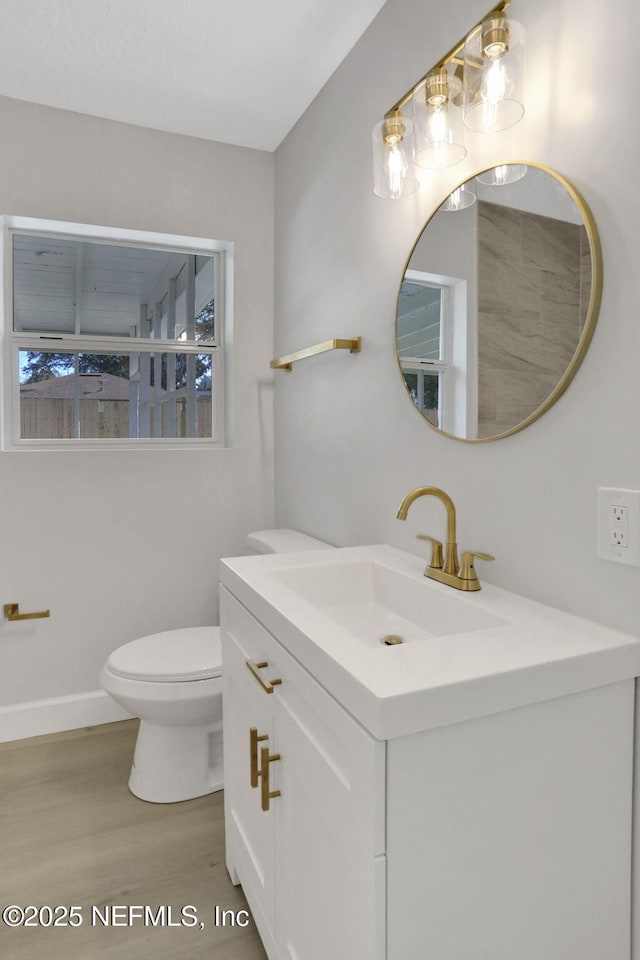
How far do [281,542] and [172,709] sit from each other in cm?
69

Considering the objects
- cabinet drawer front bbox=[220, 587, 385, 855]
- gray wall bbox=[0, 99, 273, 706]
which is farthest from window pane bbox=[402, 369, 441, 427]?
gray wall bbox=[0, 99, 273, 706]

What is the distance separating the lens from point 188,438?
260cm

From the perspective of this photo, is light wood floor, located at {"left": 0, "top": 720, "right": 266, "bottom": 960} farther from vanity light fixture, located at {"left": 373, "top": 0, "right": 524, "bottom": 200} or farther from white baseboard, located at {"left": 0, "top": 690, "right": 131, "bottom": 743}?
vanity light fixture, located at {"left": 373, "top": 0, "right": 524, "bottom": 200}

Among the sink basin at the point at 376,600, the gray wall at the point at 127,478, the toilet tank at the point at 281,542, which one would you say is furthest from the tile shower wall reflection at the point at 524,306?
the gray wall at the point at 127,478

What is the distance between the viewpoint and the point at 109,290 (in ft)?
8.17

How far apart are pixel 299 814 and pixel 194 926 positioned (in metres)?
0.68

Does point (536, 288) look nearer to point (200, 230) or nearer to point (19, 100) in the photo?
point (200, 230)

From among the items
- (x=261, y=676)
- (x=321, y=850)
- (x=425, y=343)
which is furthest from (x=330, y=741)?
(x=425, y=343)

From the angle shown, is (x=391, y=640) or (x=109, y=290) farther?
(x=109, y=290)

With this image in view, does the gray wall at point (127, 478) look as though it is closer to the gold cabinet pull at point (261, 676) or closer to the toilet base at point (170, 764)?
the toilet base at point (170, 764)

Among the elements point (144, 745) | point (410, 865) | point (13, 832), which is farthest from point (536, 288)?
point (13, 832)

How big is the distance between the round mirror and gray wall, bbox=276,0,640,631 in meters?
0.03

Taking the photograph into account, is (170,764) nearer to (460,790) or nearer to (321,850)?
(321,850)

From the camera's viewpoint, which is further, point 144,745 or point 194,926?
point 144,745
